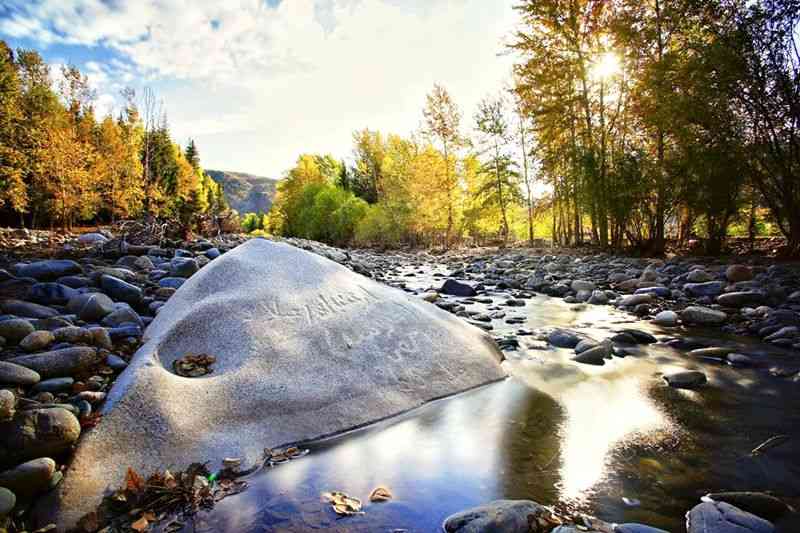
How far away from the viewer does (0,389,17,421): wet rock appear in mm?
2073

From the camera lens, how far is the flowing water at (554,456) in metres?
2.00

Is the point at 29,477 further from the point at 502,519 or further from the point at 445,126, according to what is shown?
the point at 445,126

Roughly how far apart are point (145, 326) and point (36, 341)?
2.81ft

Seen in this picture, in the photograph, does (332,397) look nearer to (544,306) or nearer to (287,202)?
(544,306)

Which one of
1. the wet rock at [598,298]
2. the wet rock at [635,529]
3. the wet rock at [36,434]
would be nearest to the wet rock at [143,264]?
the wet rock at [36,434]

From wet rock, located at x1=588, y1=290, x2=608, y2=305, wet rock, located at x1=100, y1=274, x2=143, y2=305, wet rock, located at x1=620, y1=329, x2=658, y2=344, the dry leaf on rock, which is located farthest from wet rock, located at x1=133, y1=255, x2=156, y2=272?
wet rock, located at x1=588, y1=290, x2=608, y2=305

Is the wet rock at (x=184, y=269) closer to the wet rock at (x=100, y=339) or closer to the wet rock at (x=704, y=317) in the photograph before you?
the wet rock at (x=100, y=339)

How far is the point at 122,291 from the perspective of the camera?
438 centimetres

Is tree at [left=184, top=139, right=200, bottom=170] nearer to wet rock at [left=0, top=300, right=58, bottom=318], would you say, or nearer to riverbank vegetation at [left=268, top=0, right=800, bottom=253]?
riverbank vegetation at [left=268, top=0, right=800, bottom=253]

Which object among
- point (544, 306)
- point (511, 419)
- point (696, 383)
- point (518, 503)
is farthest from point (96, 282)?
point (544, 306)

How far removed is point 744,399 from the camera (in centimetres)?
319

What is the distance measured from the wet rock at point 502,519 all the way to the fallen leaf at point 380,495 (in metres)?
0.33

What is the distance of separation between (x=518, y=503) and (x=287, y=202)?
174ft

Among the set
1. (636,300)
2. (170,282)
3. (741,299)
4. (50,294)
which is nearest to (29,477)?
(50,294)
